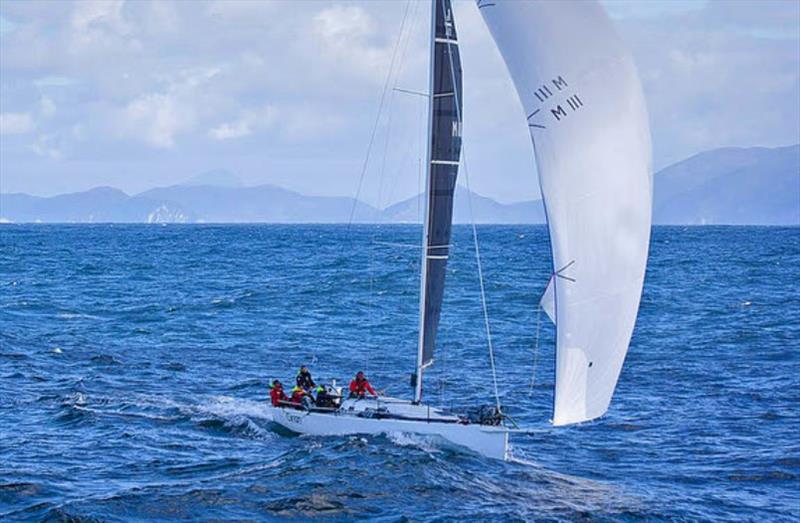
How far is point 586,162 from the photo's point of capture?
2403cm

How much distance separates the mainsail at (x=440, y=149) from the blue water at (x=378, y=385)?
117 centimetres

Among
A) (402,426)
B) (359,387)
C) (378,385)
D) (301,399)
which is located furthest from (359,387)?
(378,385)

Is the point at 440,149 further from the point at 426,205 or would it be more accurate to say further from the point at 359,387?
the point at 359,387

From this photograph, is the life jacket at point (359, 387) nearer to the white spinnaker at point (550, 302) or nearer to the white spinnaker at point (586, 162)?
the white spinnaker at point (586, 162)

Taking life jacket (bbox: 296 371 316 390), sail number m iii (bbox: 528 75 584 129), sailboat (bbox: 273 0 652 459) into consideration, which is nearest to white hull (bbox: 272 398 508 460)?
life jacket (bbox: 296 371 316 390)

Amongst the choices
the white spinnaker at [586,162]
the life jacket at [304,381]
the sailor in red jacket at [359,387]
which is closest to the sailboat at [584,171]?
the white spinnaker at [586,162]

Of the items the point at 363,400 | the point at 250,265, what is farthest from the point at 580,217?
the point at 250,265

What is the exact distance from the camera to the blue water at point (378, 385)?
25.9 meters

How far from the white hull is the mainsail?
4.36 ft

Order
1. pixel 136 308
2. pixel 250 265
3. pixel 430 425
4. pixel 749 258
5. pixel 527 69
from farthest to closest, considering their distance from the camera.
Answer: pixel 749 258
pixel 250 265
pixel 136 308
pixel 430 425
pixel 527 69

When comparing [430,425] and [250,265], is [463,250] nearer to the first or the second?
[250,265]

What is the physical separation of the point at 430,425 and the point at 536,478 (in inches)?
110

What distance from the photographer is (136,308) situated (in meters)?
63.7

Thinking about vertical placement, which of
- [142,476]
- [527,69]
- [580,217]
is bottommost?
[142,476]
